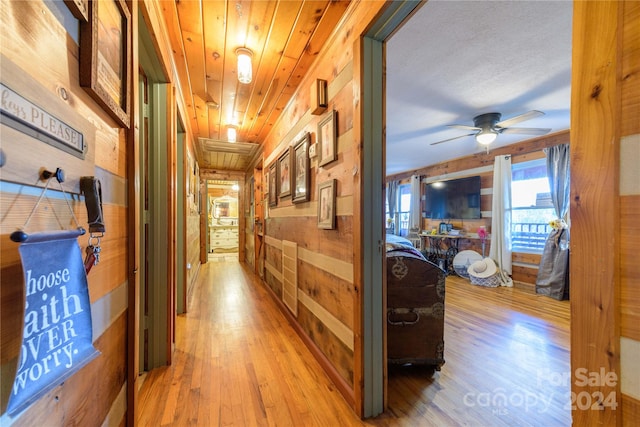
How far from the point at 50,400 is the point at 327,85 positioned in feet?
6.59

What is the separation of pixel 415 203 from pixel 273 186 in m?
4.44

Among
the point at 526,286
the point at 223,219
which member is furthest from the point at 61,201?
the point at 223,219

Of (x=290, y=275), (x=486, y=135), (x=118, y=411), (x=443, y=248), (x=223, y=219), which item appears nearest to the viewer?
(x=118, y=411)

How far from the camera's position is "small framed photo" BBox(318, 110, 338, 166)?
1.74m

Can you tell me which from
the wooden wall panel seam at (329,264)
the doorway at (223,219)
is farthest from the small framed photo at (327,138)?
the doorway at (223,219)

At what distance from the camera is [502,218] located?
457cm

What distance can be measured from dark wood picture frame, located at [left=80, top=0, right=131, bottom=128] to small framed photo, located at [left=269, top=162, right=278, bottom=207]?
2.42 meters

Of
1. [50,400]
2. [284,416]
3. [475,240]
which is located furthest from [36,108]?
[475,240]

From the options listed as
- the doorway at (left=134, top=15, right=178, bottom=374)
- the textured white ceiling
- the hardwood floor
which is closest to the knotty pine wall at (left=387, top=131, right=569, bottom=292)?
the textured white ceiling

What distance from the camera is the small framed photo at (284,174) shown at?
9.14 feet

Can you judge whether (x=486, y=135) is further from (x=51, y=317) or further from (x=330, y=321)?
(x=51, y=317)

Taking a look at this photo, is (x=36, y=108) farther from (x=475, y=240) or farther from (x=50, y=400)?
(x=475, y=240)

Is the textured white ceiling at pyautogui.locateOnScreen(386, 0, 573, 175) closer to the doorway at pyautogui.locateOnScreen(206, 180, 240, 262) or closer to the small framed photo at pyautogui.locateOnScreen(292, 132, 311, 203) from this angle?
the small framed photo at pyautogui.locateOnScreen(292, 132, 311, 203)

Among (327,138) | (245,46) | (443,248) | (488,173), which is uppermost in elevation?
(245,46)
